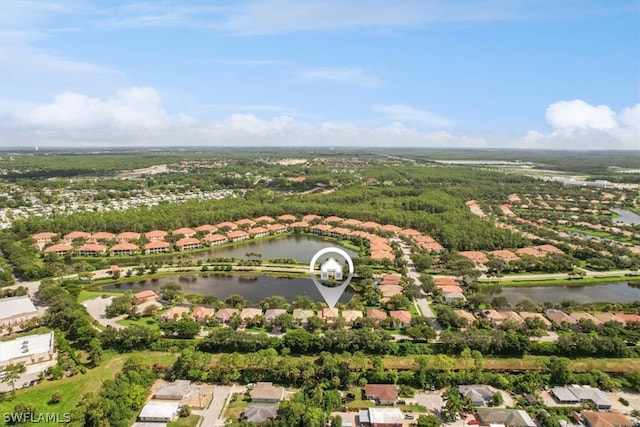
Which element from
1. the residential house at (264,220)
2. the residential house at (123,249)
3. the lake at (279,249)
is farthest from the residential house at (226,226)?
the residential house at (123,249)

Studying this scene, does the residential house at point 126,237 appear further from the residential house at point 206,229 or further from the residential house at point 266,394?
the residential house at point 266,394

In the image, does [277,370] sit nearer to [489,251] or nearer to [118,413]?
[118,413]

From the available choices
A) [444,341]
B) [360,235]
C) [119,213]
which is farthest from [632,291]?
[119,213]

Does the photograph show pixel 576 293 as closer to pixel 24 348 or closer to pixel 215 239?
pixel 215 239

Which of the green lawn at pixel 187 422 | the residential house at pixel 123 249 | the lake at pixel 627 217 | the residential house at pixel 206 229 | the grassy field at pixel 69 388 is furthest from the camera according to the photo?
the lake at pixel 627 217

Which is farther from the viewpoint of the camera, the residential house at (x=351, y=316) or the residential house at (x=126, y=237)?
the residential house at (x=126, y=237)

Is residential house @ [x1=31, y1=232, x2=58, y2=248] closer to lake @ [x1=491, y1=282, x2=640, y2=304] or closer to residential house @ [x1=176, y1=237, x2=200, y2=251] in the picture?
residential house @ [x1=176, y1=237, x2=200, y2=251]

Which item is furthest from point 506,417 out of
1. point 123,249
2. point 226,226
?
point 226,226
